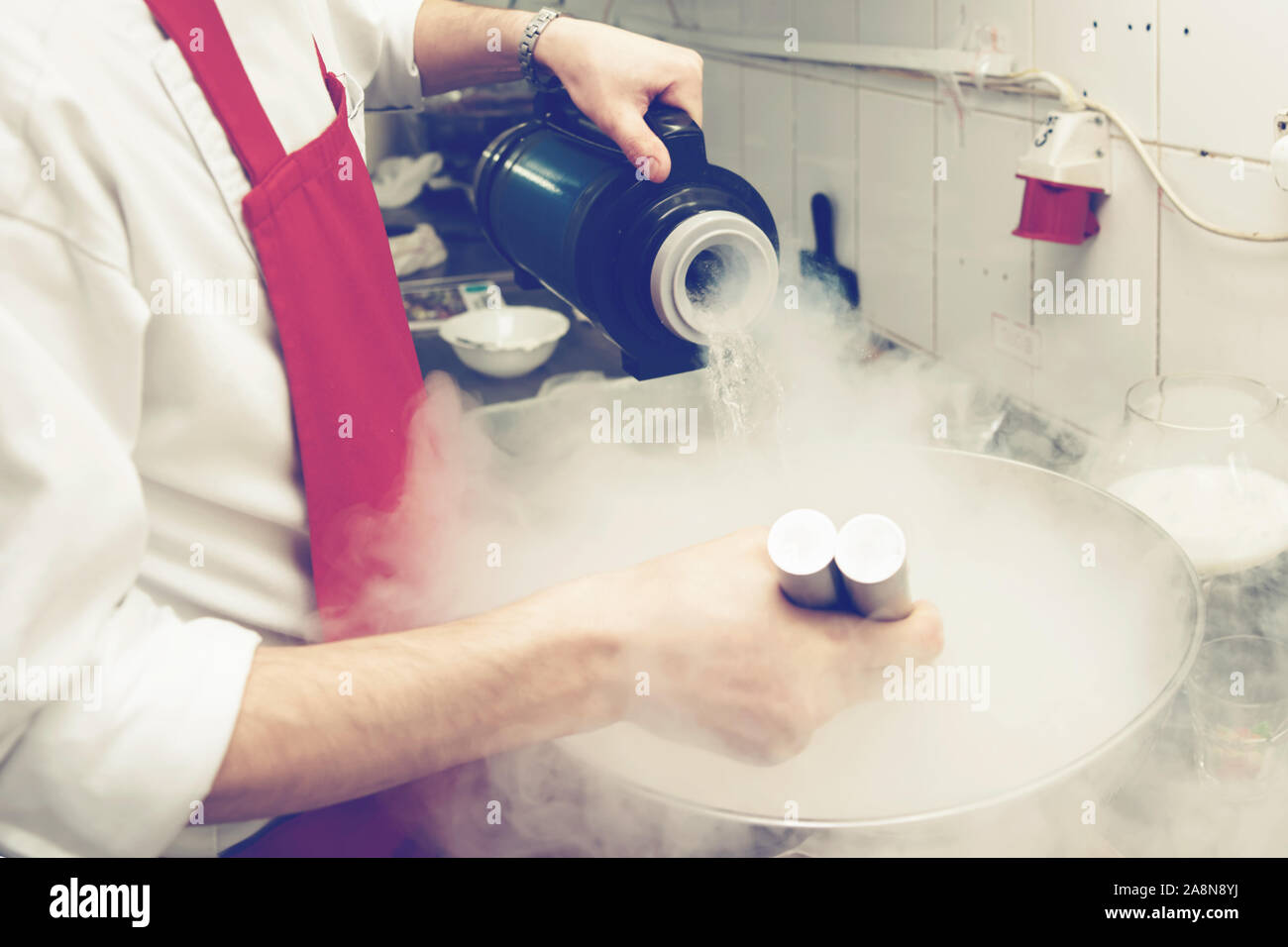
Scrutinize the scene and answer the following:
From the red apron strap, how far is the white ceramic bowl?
3.44ft

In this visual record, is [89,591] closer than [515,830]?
Yes

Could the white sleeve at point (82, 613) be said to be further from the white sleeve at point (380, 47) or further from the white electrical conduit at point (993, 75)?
the white electrical conduit at point (993, 75)

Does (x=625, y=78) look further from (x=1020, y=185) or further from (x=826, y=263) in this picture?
(x=826, y=263)

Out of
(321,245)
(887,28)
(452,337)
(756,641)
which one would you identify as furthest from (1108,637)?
(452,337)

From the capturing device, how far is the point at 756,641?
0.65 metres

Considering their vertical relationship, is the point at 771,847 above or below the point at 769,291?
below

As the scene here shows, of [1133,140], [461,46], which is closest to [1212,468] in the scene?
[1133,140]

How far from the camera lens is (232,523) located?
2.31 feet

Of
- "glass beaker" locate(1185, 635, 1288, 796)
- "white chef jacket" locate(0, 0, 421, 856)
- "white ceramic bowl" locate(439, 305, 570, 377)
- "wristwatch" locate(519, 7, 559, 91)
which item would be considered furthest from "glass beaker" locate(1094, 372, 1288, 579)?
"white ceramic bowl" locate(439, 305, 570, 377)

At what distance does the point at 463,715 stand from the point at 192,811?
0.52ft

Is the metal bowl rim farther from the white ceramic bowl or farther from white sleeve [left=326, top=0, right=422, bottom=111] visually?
the white ceramic bowl

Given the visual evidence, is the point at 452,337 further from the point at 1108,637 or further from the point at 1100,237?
the point at 1108,637

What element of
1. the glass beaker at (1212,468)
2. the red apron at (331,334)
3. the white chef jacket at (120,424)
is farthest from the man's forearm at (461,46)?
the glass beaker at (1212,468)

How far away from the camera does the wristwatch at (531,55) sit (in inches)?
38.7
